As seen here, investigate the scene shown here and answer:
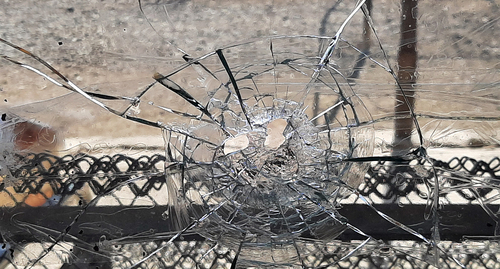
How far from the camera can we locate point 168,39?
824mm

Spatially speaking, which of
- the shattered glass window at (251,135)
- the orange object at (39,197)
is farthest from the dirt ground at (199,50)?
the orange object at (39,197)

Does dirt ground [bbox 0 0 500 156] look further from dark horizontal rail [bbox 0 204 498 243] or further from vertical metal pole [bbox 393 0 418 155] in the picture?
dark horizontal rail [bbox 0 204 498 243]

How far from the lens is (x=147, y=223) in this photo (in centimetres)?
69

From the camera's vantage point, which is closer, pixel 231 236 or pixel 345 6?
pixel 231 236

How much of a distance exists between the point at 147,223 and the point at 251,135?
285 millimetres

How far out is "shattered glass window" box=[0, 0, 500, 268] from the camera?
1.98 feet

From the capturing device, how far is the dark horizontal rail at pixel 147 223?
658 millimetres

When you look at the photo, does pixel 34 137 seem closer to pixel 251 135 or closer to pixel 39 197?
pixel 39 197

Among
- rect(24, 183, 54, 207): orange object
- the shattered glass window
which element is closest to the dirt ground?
the shattered glass window

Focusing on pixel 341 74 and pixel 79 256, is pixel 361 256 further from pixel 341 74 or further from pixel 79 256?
pixel 79 256

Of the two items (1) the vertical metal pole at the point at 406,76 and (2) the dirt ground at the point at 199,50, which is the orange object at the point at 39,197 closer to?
(2) the dirt ground at the point at 199,50

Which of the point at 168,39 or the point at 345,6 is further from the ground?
the point at 345,6

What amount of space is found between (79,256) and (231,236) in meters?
0.32

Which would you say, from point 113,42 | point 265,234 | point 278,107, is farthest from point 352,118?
point 113,42
